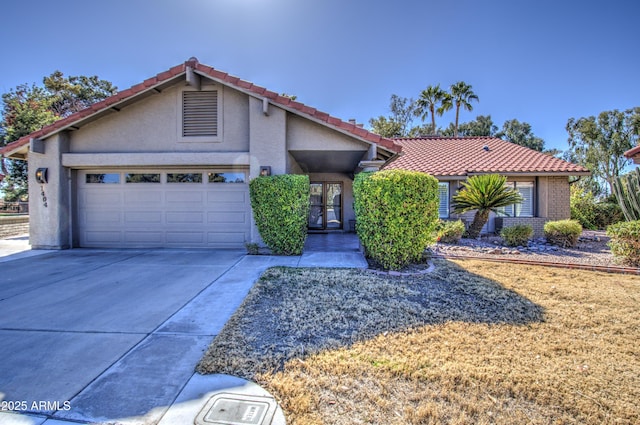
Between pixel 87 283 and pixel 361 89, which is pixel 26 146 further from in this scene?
pixel 361 89

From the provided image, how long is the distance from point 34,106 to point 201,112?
24.0 meters

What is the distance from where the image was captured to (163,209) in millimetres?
9633

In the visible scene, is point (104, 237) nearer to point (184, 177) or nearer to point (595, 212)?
point (184, 177)

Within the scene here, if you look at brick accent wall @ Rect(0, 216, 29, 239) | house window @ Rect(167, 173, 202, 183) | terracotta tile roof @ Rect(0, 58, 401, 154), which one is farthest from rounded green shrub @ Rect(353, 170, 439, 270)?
brick accent wall @ Rect(0, 216, 29, 239)

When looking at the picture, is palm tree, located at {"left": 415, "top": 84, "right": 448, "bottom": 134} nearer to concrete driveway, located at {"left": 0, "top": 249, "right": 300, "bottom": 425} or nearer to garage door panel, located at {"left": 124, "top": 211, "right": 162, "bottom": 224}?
garage door panel, located at {"left": 124, "top": 211, "right": 162, "bottom": 224}

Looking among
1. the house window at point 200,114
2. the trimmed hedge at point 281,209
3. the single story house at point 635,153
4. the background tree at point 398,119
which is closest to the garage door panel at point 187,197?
the house window at point 200,114

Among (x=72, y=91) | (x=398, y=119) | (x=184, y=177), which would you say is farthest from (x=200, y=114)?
(x=72, y=91)

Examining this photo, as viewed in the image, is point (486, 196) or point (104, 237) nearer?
point (104, 237)

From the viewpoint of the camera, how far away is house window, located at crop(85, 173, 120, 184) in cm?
977

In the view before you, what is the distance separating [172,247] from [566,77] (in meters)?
20.1

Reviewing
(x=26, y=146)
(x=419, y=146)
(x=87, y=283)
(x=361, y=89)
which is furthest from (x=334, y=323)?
(x=361, y=89)

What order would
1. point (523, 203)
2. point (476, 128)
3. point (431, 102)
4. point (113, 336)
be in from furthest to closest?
point (476, 128) < point (431, 102) < point (523, 203) < point (113, 336)

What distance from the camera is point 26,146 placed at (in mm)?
9180

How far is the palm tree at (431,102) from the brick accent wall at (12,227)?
31.2m
